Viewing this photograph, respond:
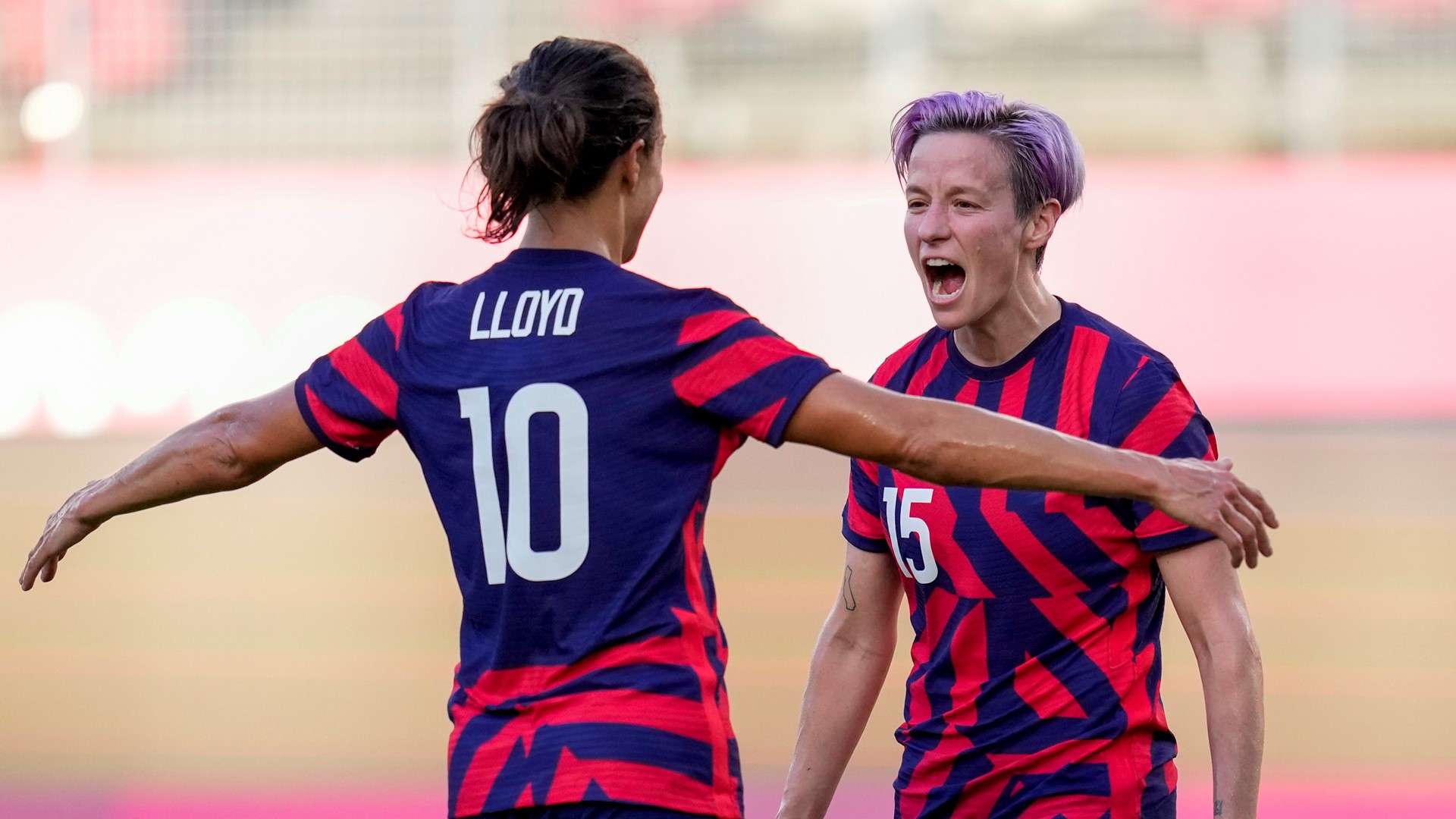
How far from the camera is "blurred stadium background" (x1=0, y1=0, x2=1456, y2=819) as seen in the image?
10570 mm

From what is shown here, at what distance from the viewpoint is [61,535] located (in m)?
2.56

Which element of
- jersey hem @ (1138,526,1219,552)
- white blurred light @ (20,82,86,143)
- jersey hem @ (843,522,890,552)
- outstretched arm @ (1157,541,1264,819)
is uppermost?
white blurred light @ (20,82,86,143)

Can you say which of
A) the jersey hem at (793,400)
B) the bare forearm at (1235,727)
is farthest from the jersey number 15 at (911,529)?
the jersey hem at (793,400)

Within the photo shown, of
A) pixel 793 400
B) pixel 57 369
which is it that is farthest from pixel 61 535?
pixel 57 369

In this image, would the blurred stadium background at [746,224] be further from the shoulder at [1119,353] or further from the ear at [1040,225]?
the shoulder at [1119,353]

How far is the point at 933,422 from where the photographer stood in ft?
7.18

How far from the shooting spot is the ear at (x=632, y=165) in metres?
2.31

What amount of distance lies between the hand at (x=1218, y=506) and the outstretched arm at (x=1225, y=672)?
391 millimetres

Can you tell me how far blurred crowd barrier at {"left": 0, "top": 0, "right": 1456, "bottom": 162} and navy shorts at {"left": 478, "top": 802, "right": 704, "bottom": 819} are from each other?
14099mm

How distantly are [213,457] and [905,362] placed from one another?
1.23 m

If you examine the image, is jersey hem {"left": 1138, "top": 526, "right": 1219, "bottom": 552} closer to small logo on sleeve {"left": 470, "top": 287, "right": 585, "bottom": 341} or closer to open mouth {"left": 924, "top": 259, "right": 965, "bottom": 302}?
open mouth {"left": 924, "top": 259, "right": 965, "bottom": 302}

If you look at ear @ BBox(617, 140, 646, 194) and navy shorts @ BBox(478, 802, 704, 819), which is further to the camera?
ear @ BBox(617, 140, 646, 194)

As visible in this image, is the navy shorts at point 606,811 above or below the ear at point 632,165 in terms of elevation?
below

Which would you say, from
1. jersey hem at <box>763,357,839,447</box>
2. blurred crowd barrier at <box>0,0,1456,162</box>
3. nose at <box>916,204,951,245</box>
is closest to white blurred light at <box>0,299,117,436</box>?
blurred crowd barrier at <box>0,0,1456,162</box>
